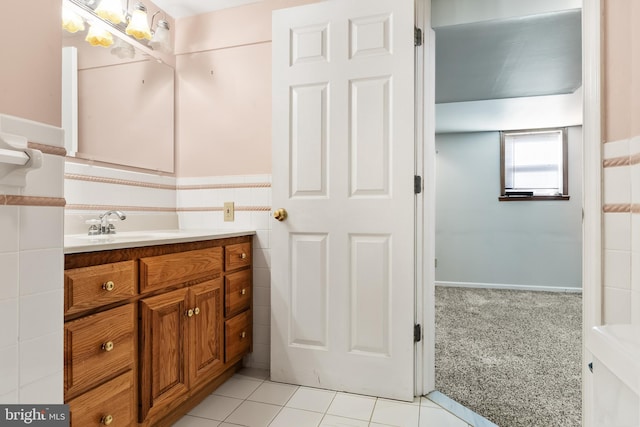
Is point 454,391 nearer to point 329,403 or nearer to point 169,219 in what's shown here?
point 329,403

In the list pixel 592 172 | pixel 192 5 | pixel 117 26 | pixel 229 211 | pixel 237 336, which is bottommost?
pixel 237 336

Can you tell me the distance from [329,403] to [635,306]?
4.39ft

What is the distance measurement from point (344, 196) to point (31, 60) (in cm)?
135

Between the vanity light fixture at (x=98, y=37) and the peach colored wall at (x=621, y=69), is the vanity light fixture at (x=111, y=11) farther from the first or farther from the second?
the peach colored wall at (x=621, y=69)

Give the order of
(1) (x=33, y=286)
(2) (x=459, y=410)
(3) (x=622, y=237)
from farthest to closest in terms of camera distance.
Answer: (2) (x=459, y=410), (3) (x=622, y=237), (1) (x=33, y=286)

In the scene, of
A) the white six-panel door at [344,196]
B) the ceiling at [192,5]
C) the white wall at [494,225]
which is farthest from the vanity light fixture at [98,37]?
the white wall at [494,225]

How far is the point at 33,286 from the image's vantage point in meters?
0.93

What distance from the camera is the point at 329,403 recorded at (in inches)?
69.0

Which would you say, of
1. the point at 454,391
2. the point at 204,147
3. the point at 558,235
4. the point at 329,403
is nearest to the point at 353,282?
the point at 329,403

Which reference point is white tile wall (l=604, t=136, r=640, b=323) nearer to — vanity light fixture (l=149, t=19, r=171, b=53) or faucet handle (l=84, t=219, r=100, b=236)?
faucet handle (l=84, t=219, r=100, b=236)

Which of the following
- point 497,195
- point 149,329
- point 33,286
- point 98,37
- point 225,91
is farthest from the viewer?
point 497,195

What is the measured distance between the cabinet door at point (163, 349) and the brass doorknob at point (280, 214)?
2.11 ft

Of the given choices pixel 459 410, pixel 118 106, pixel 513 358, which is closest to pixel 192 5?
pixel 118 106

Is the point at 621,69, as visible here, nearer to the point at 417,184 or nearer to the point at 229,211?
the point at 417,184
